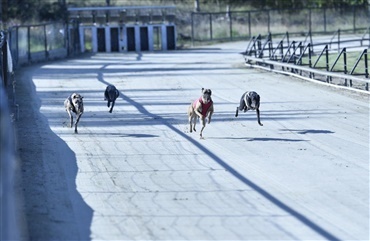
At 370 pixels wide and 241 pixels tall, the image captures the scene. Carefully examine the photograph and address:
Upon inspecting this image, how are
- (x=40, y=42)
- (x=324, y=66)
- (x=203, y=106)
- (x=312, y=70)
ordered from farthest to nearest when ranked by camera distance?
(x=40, y=42)
(x=324, y=66)
(x=312, y=70)
(x=203, y=106)

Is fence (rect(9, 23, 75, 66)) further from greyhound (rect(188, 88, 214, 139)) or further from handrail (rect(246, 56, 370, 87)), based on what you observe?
greyhound (rect(188, 88, 214, 139))

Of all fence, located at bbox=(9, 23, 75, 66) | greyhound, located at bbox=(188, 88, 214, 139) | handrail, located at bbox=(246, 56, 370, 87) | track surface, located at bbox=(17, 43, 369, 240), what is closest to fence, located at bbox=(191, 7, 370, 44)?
fence, located at bbox=(9, 23, 75, 66)

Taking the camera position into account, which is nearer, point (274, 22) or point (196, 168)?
point (196, 168)

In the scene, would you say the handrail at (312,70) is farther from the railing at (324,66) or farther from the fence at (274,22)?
the fence at (274,22)

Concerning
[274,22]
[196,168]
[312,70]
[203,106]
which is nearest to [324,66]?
[312,70]

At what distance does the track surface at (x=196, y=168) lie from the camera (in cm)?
980

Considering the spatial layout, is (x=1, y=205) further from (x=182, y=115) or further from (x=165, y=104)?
(x=165, y=104)

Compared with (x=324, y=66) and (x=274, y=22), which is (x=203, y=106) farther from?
(x=274, y=22)

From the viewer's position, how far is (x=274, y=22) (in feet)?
206

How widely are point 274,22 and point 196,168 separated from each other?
1977 inches

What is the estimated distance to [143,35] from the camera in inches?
2052

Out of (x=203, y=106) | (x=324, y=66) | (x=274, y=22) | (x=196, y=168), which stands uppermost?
(x=274, y=22)

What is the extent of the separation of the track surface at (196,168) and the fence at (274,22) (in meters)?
34.0

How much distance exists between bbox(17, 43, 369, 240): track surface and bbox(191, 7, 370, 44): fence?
33988mm
